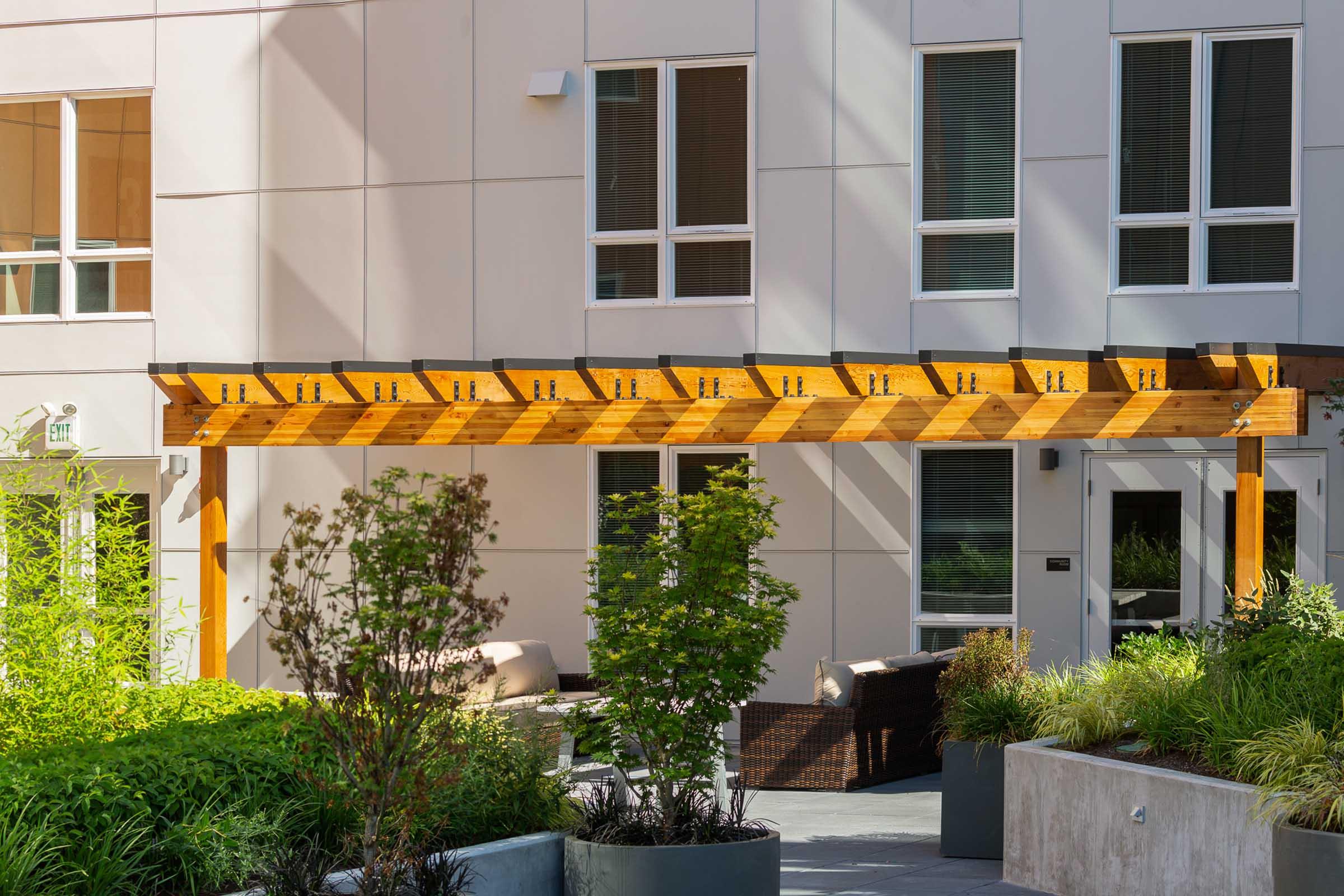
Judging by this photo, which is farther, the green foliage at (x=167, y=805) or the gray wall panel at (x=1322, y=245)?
the gray wall panel at (x=1322, y=245)

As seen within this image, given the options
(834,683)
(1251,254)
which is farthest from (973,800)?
(1251,254)

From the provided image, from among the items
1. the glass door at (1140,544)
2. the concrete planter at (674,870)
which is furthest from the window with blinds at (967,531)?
the concrete planter at (674,870)

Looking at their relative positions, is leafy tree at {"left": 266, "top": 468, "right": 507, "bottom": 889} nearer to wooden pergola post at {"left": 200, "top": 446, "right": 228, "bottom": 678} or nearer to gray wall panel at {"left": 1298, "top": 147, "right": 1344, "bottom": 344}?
wooden pergola post at {"left": 200, "top": 446, "right": 228, "bottom": 678}

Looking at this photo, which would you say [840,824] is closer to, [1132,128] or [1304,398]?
[1304,398]

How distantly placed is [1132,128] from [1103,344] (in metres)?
1.68

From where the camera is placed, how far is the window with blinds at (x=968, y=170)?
1112 cm

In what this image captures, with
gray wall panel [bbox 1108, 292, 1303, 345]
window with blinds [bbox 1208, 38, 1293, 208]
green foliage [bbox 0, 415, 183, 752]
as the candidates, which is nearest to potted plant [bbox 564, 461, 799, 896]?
green foliage [bbox 0, 415, 183, 752]

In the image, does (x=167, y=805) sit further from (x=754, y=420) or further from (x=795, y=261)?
(x=795, y=261)

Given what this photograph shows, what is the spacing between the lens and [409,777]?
4.88m

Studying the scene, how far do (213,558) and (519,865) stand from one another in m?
5.60

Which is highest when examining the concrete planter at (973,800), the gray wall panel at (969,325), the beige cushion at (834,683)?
the gray wall panel at (969,325)

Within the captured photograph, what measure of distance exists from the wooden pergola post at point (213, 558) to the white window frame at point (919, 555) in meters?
5.16

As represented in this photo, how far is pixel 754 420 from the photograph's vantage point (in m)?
9.70

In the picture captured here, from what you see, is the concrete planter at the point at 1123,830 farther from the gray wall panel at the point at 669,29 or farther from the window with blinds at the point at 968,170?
the gray wall panel at the point at 669,29
